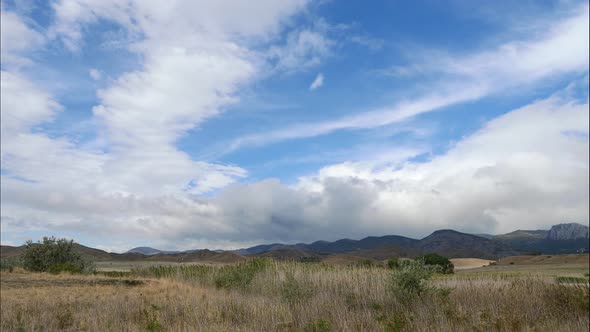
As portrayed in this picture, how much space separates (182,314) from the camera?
10711 millimetres

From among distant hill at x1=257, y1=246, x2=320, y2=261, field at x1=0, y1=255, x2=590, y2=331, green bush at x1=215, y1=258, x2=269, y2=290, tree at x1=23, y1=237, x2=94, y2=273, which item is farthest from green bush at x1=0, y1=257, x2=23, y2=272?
green bush at x1=215, y1=258, x2=269, y2=290

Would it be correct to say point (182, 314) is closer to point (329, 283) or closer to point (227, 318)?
point (227, 318)

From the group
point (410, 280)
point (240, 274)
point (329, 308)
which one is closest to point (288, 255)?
point (240, 274)

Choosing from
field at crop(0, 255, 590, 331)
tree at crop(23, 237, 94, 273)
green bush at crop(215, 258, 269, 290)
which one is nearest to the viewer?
field at crop(0, 255, 590, 331)

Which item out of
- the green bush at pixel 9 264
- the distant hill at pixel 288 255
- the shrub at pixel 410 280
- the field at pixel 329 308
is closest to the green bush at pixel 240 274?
the field at pixel 329 308

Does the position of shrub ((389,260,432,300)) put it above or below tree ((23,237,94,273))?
below

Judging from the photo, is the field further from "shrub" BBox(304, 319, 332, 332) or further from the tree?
the tree

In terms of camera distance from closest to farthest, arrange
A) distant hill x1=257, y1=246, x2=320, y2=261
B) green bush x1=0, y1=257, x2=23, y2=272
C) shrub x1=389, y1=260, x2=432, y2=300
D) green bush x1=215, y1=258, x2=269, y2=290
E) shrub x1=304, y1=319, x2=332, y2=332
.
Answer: shrub x1=304, y1=319, x2=332, y2=332 < shrub x1=389, y1=260, x2=432, y2=300 < green bush x1=215, y1=258, x2=269, y2=290 < distant hill x1=257, y1=246, x2=320, y2=261 < green bush x1=0, y1=257, x2=23, y2=272

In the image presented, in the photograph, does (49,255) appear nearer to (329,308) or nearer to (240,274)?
(240,274)

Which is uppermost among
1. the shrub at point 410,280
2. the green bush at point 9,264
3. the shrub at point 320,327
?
the green bush at point 9,264

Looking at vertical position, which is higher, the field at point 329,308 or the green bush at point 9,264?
the green bush at point 9,264

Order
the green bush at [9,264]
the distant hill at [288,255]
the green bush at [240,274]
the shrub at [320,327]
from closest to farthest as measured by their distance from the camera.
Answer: the shrub at [320,327], the green bush at [240,274], the distant hill at [288,255], the green bush at [9,264]

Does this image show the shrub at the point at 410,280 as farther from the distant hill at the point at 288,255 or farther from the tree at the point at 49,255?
the tree at the point at 49,255

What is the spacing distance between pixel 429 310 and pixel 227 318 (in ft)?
15.3
